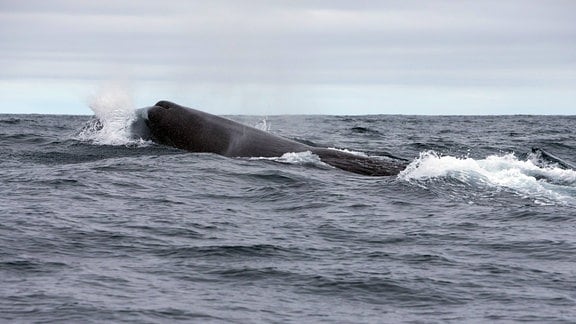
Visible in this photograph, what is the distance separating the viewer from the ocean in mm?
8000

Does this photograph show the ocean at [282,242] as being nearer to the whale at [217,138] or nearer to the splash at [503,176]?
the splash at [503,176]

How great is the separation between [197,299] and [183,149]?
466 inches

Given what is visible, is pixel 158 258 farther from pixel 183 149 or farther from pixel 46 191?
pixel 183 149

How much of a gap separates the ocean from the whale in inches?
45.0

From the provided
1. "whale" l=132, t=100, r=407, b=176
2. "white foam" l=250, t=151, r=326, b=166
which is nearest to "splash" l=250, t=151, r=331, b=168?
"white foam" l=250, t=151, r=326, b=166

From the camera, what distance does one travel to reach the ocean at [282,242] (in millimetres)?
8000

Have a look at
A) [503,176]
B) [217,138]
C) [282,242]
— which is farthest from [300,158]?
[282,242]

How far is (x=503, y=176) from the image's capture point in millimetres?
16328

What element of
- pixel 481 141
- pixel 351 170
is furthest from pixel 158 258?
pixel 481 141

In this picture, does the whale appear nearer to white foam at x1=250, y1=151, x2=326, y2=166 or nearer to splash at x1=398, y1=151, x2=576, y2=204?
white foam at x1=250, y1=151, x2=326, y2=166

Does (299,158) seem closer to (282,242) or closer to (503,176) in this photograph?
(503,176)

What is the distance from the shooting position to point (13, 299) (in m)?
7.84

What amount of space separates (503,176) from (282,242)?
6.95 meters

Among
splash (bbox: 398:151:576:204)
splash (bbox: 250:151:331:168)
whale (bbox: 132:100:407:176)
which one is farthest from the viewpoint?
whale (bbox: 132:100:407:176)
